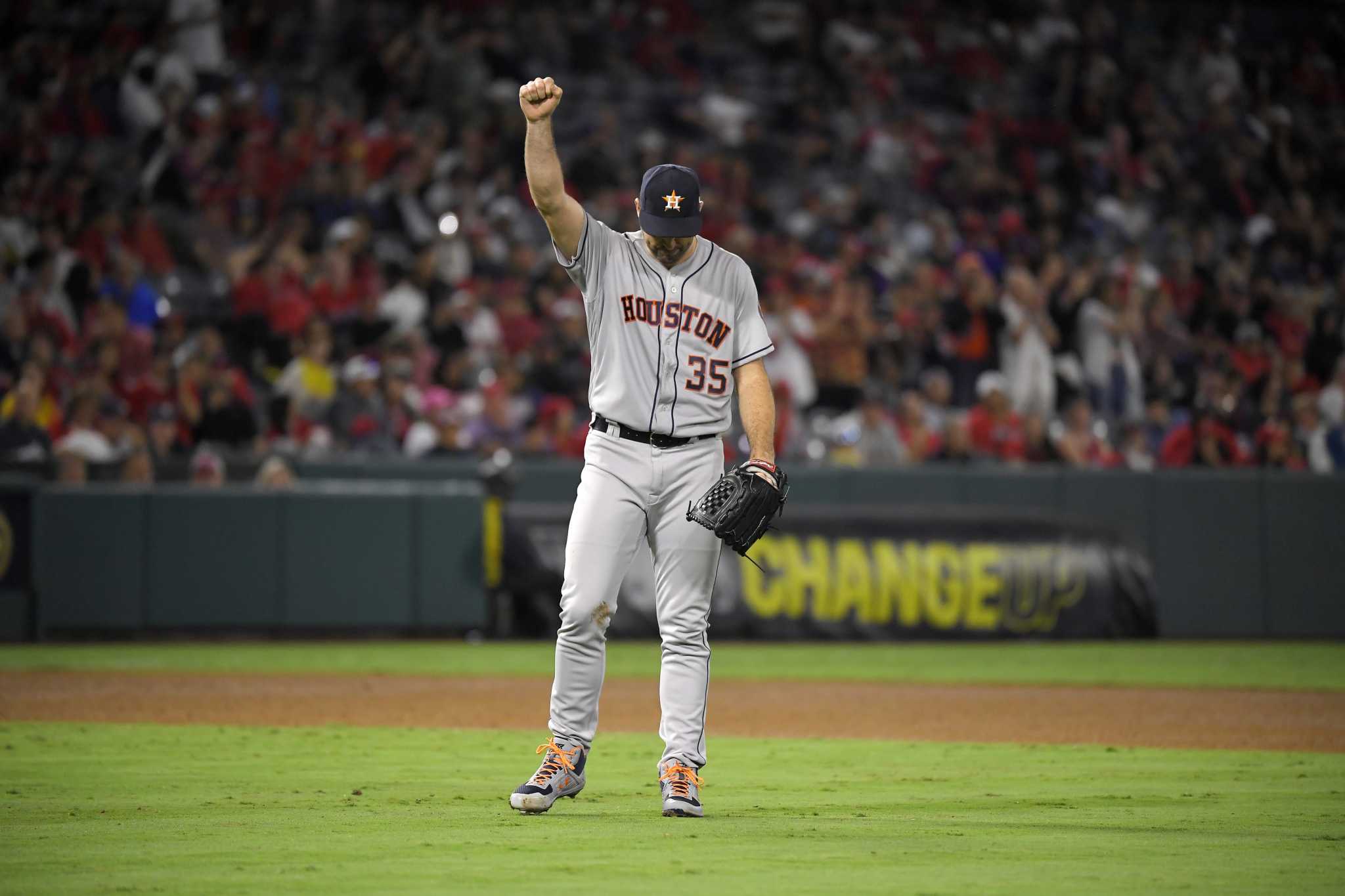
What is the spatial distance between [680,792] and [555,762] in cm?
44

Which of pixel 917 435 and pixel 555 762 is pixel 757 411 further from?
pixel 917 435

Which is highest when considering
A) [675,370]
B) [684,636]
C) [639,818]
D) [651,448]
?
[675,370]

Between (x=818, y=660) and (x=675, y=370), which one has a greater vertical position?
(x=675, y=370)

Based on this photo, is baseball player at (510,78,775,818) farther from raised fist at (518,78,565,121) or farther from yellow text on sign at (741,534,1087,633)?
yellow text on sign at (741,534,1087,633)

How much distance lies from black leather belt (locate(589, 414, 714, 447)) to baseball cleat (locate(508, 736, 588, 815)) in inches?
40.6

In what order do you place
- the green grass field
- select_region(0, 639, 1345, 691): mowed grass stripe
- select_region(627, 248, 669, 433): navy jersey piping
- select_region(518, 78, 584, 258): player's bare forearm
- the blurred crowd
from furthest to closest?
the blurred crowd, select_region(0, 639, 1345, 691): mowed grass stripe, select_region(627, 248, 669, 433): navy jersey piping, select_region(518, 78, 584, 258): player's bare forearm, the green grass field

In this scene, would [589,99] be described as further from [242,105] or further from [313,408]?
[313,408]

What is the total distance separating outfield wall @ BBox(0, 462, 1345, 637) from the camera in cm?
1498

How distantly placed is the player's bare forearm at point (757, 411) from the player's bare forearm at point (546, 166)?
785 millimetres

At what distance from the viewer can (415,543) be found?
1581 cm

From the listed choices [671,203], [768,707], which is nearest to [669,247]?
[671,203]

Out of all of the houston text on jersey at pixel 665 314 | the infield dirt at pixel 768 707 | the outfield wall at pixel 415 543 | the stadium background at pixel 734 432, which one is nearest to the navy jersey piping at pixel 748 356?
the houston text on jersey at pixel 665 314

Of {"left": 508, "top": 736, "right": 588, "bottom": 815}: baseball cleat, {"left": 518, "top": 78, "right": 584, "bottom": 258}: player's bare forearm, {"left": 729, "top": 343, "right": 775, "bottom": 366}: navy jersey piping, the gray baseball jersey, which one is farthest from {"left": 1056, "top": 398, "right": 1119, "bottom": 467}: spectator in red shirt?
{"left": 518, "top": 78, "right": 584, "bottom": 258}: player's bare forearm

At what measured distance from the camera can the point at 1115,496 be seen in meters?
17.3
